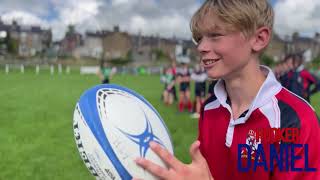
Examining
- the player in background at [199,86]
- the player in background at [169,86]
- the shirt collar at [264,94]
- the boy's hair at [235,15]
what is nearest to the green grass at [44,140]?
the player in background at [199,86]

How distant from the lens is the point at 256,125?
2.27 meters

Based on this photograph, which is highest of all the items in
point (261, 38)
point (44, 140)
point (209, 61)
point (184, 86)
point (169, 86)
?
point (261, 38)

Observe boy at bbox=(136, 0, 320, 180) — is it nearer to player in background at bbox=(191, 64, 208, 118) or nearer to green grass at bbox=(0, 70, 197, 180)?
green grass at bbox=(0, 70, 197, 180)

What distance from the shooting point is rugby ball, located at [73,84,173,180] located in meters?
2.14

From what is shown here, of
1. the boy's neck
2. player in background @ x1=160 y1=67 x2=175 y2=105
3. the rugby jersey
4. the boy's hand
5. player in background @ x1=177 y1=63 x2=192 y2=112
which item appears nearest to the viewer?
the boy's hand

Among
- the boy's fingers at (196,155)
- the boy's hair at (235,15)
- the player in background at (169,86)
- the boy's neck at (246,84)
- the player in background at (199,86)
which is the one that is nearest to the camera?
the boy's fingers at (196,155)

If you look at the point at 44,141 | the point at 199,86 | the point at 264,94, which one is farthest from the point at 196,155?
the point at 199,86

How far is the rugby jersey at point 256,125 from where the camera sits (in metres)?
2.09

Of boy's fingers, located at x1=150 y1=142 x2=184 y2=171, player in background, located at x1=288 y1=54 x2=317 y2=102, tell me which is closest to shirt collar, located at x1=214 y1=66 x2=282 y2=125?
boy's fingers, located at x1=150 y1=142 x2=184 y2=171

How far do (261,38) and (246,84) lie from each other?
26 centimetres

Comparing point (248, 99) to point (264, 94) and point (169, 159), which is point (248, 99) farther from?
point (169, 159)

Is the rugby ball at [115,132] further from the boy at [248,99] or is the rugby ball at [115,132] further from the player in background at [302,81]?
the player in background at [302,81]

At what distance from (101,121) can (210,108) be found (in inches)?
27.6

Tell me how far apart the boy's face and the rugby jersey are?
188mm
